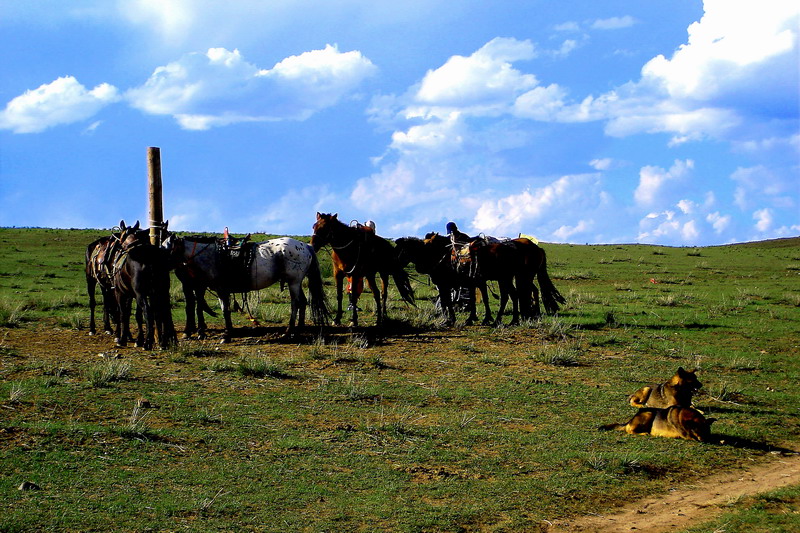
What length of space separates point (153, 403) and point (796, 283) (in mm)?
A: 27977

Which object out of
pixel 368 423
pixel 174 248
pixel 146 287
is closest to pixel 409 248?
pixel 174 248

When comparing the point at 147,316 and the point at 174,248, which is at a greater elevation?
the point at 174,248

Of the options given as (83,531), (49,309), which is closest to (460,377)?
(83,531)

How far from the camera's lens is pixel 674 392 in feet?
30.6

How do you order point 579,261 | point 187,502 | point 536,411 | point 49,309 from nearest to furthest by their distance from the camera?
point 187,502
point 536,411
point 49,309
point 579,261

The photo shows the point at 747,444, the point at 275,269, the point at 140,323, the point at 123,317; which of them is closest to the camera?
the point at 747,444

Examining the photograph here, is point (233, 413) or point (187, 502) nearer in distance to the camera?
point (187, 502)

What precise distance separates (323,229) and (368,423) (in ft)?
25.6

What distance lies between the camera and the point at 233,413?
9188 millimetres

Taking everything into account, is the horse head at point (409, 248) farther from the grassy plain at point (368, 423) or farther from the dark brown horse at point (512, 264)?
the grassy plain at point (368, 423)

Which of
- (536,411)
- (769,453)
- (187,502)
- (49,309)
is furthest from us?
(49,309)

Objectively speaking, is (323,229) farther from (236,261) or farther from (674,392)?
(674,392)

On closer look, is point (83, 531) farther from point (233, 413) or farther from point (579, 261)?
point (579, 261)

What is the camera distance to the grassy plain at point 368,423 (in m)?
6.52
